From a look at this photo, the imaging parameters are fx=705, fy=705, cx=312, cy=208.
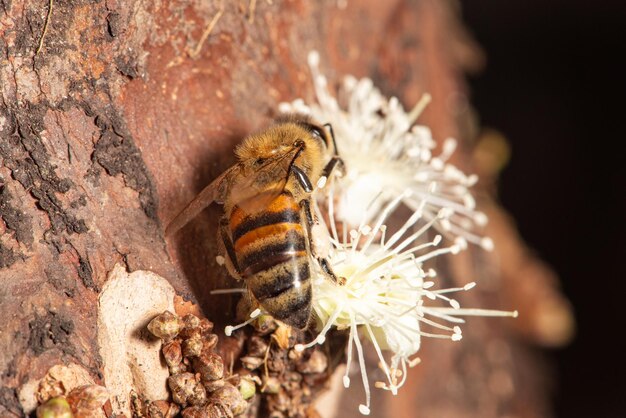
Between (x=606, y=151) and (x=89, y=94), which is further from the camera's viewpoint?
(x=606, y=151)

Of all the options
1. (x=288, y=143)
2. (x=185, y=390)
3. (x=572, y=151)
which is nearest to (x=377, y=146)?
(x=288, y=143)

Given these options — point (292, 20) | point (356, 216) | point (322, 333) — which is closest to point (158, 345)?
point (322, 333)

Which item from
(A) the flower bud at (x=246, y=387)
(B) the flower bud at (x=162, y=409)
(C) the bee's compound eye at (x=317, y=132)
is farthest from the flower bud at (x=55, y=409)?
(C) the bee's compound eye at (x=317, y=132)

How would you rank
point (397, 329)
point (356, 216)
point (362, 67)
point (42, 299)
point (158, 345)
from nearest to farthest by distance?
point (42, 299)
point (158, 345)
point (397, 329)
point (356, 216)
point (362, 67)

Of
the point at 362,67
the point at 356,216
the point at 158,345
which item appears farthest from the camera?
the point at 362,67

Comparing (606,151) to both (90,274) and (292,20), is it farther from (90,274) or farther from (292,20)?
(90,274)

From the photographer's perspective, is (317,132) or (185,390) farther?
(317,132)

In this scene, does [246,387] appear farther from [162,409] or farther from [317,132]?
[317,132]
